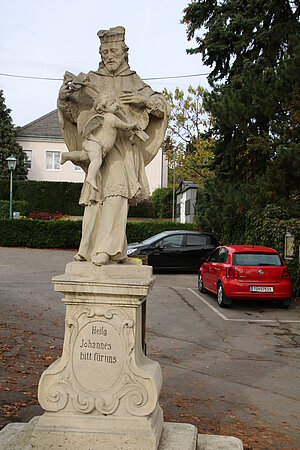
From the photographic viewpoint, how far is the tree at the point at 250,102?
44.4ft

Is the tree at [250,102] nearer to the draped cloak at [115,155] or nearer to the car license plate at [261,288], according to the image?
the car license plate at [261,288]

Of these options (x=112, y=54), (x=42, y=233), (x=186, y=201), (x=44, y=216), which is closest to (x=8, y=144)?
(x=44, y=216)

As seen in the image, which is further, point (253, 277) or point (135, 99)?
point (253, 277)

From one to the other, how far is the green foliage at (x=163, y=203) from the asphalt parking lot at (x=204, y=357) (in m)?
24.5

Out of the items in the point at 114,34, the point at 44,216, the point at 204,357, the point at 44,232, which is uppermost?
the point at 114,34

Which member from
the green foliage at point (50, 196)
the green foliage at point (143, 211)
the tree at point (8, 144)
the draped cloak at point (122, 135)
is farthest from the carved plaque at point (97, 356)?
the tree at point (8, 144)

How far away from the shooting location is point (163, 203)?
40.1m

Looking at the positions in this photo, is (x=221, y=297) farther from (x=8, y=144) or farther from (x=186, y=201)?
(x=8, y=144)

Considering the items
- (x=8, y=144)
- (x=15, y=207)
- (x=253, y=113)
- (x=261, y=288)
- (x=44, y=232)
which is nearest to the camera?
(x=261, y=288)

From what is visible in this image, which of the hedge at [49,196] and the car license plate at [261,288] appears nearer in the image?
the car license plate at [261,288]

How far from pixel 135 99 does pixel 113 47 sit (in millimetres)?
450

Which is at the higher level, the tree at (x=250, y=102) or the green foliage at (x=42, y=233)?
the tree at (x=250, y=102)

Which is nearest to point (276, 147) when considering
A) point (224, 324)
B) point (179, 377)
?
point (224, 324)

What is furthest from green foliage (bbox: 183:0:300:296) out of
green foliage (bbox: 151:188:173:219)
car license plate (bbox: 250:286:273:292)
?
green foliage (bbox: 151:188:173:219)
